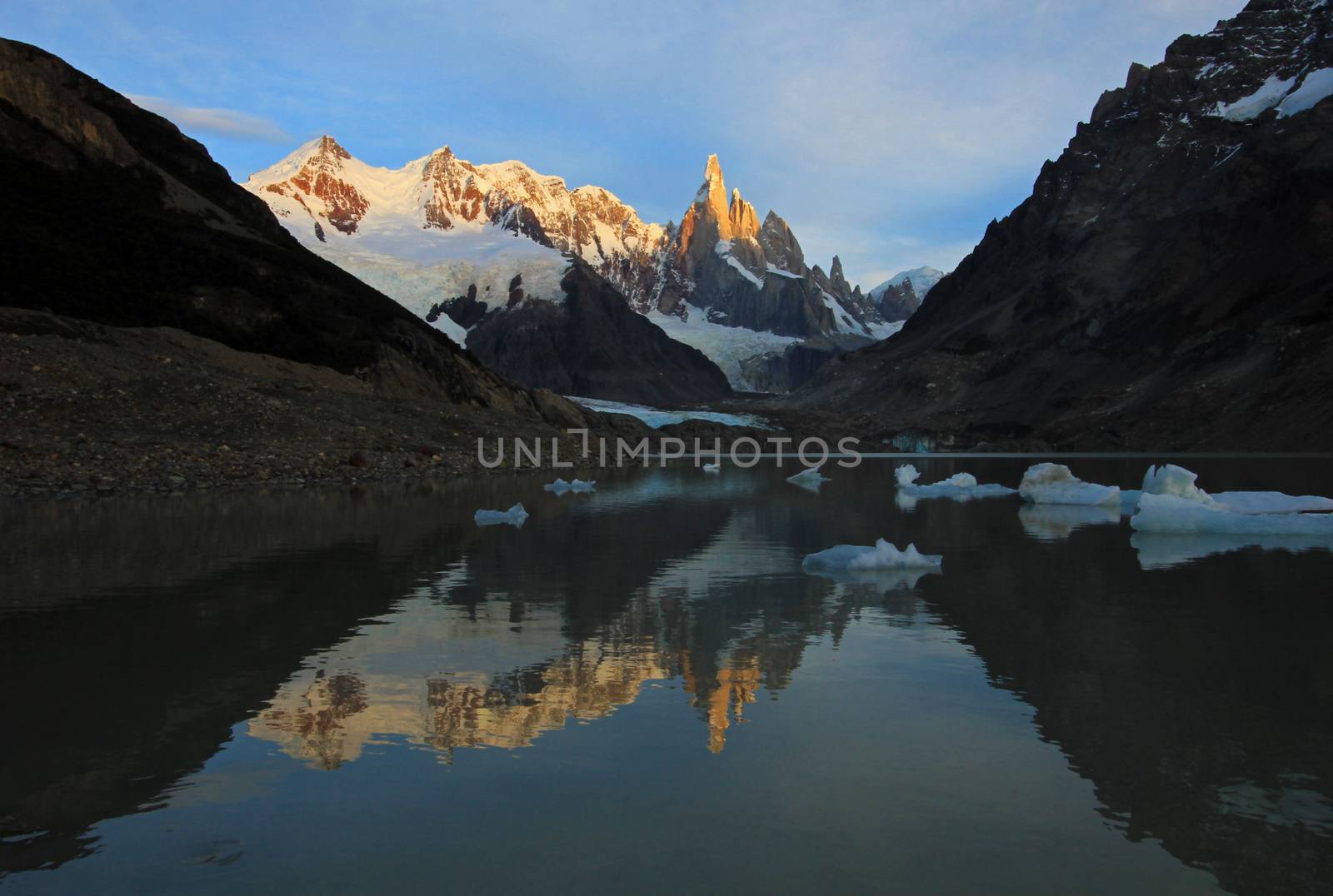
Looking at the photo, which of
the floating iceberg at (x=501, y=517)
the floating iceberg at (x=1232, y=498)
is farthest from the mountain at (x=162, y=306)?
the floating iceberg at (x=1232, y=498)

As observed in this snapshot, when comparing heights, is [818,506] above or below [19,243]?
below

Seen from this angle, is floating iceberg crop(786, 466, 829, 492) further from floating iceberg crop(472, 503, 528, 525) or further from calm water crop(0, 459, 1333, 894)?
calm water crop(0, 459, 1333, 894)

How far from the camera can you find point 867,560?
1808 centimetres

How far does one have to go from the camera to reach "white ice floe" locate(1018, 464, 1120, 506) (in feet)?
113

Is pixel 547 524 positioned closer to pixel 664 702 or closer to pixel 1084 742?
pixel 664 702

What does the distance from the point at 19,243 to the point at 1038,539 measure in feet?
202

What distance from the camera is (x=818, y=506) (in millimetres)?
36406

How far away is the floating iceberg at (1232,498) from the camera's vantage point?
27.5 meters

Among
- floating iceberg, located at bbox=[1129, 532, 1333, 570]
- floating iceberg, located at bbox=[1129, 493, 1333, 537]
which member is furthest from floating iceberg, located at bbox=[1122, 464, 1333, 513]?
floating iceberg, located at bbox=[1129, 532, 1333, 570]

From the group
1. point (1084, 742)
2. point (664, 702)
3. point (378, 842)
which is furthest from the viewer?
point (664, 702)

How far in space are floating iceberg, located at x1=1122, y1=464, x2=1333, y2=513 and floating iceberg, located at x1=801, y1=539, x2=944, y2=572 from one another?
36.8 feet

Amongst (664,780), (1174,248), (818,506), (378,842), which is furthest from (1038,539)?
(1174,248)

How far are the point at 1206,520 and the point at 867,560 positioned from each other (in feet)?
39.4

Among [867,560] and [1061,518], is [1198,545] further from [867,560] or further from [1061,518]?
[867,560]
